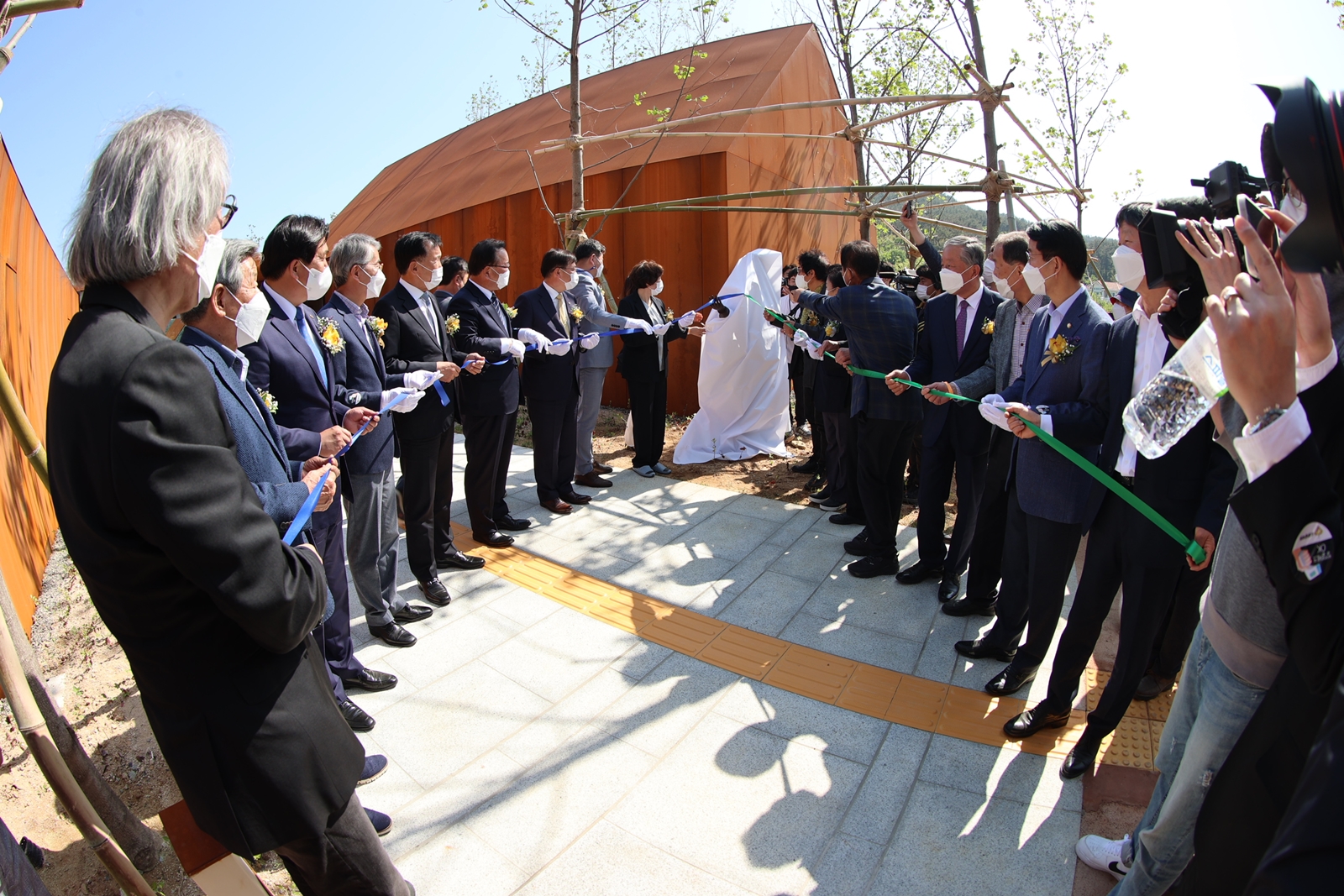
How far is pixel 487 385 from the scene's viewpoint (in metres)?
5.19

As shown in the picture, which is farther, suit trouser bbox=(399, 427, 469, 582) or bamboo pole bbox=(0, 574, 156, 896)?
suit trouser bbox=(399, 427, 469, 582)

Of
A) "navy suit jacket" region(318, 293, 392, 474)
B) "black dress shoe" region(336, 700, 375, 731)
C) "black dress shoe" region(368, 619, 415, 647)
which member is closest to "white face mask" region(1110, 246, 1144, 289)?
"navy suit jacket" region(318, 293, 392, 474)

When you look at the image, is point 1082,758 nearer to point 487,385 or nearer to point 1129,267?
point 1129,267

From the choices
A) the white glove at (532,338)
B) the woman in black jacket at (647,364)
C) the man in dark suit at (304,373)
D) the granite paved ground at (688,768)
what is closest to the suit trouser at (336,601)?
the man in dark suit at (304,373)

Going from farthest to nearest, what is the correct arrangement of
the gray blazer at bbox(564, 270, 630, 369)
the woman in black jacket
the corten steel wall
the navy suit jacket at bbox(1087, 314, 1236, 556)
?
1. the woman in black jacket
2. the gray blazer at bbox(564, 270, 630, 369)
3. the corten steel wall
4. the navy suit jacket at bbox(1087, 314, 1236, 556)

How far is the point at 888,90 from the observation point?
39.9 feet

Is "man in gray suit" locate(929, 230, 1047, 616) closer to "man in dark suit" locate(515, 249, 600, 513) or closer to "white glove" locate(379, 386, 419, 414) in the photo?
"white glove" locate(379, 386, 419, 414)

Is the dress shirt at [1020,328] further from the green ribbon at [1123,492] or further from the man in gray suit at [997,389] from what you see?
the green ribbon at [1123,492]

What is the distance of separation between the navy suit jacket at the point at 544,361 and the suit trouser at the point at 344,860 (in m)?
4.53

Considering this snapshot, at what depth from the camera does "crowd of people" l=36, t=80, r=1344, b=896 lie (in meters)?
1.25

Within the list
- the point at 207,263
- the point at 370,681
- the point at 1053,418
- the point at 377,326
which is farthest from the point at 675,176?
the point at 207,263

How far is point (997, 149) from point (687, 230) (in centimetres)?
456

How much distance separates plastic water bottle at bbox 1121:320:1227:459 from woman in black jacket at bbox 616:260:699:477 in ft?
19.0

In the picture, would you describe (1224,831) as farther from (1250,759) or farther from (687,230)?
(687,230)
